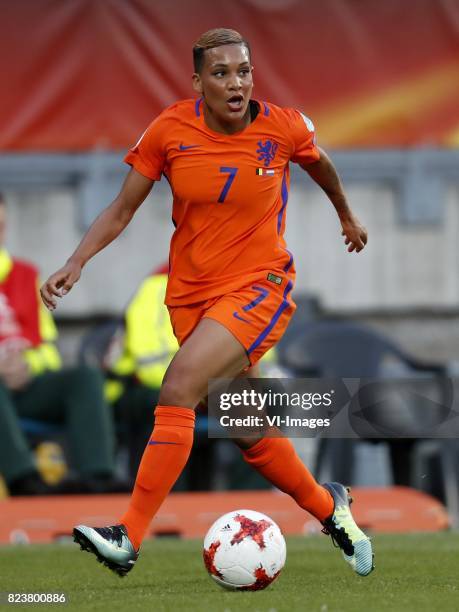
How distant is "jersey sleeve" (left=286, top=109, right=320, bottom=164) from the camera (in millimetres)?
5812

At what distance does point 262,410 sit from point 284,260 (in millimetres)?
562

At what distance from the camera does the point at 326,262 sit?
443 inches

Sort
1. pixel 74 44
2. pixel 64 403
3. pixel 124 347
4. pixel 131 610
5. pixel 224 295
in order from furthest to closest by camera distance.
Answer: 1. pixel 74 44
2. pixel 124 347
3. pixel 64 403
4. pixel 224 295
5. pixel 131 610

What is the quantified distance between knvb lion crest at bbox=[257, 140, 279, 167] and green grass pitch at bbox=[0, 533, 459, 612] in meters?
1.53

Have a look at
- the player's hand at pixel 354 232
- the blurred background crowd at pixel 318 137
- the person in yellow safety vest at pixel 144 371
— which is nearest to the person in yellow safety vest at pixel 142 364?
the person in yellow safety vest at pixel 144 371

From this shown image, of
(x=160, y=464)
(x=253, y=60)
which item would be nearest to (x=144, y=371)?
(x=253, y=60)

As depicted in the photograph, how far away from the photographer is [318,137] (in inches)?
429

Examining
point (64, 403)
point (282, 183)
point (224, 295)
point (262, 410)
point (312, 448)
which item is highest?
point (282, 183)

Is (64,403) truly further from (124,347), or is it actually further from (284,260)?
(284,260)

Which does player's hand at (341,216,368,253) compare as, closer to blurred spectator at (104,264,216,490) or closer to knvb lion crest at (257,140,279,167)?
knvb lion crest at (257,140,279,167)

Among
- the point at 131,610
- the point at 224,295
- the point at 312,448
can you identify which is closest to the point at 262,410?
the point at 224,295

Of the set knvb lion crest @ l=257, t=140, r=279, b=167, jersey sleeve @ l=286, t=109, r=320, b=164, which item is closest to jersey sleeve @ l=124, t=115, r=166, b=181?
knvb lion crest @ l=257, t=140, r=279, b=167

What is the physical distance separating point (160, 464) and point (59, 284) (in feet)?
2.40

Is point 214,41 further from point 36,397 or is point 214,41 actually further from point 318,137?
point 318,137
